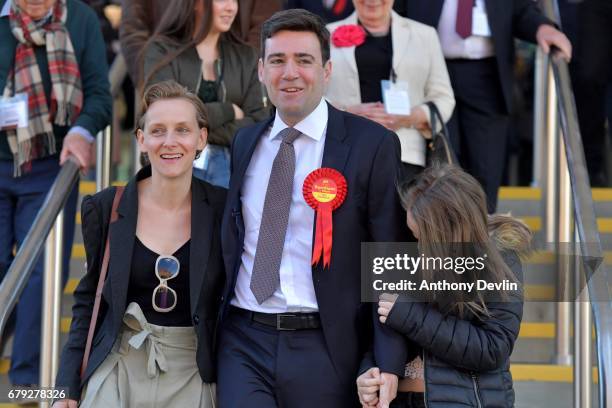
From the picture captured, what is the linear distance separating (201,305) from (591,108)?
397 centimetres

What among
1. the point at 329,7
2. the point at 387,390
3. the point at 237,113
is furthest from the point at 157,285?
the point at 329,7

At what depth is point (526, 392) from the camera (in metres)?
5.43

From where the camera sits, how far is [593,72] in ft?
23.5

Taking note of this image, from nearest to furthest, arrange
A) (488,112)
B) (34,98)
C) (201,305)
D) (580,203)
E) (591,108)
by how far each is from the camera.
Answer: (201,305) → (580,203) → (34,98) → (488,112) → (591,108)

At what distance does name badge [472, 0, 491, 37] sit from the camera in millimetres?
6402

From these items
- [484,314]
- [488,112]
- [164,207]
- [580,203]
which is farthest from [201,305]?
[488,112]

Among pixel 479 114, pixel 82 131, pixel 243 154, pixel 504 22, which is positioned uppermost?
pixel 504 22

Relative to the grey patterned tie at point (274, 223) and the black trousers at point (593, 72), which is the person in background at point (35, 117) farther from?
the black trousers at point (593, 72)

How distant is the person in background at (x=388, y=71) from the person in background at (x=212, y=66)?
1.39 feet

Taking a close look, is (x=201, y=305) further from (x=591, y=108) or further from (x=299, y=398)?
(x=591, y=108)

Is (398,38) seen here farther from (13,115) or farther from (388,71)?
(13,115)

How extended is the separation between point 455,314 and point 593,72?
12.3ft

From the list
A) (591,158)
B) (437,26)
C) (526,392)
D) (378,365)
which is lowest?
(526,392)

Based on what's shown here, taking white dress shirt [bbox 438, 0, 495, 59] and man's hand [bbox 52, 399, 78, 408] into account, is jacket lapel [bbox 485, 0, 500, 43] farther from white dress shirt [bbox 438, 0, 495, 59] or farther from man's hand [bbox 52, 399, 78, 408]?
man's hand [bbox 52, 399, 78, 408]
